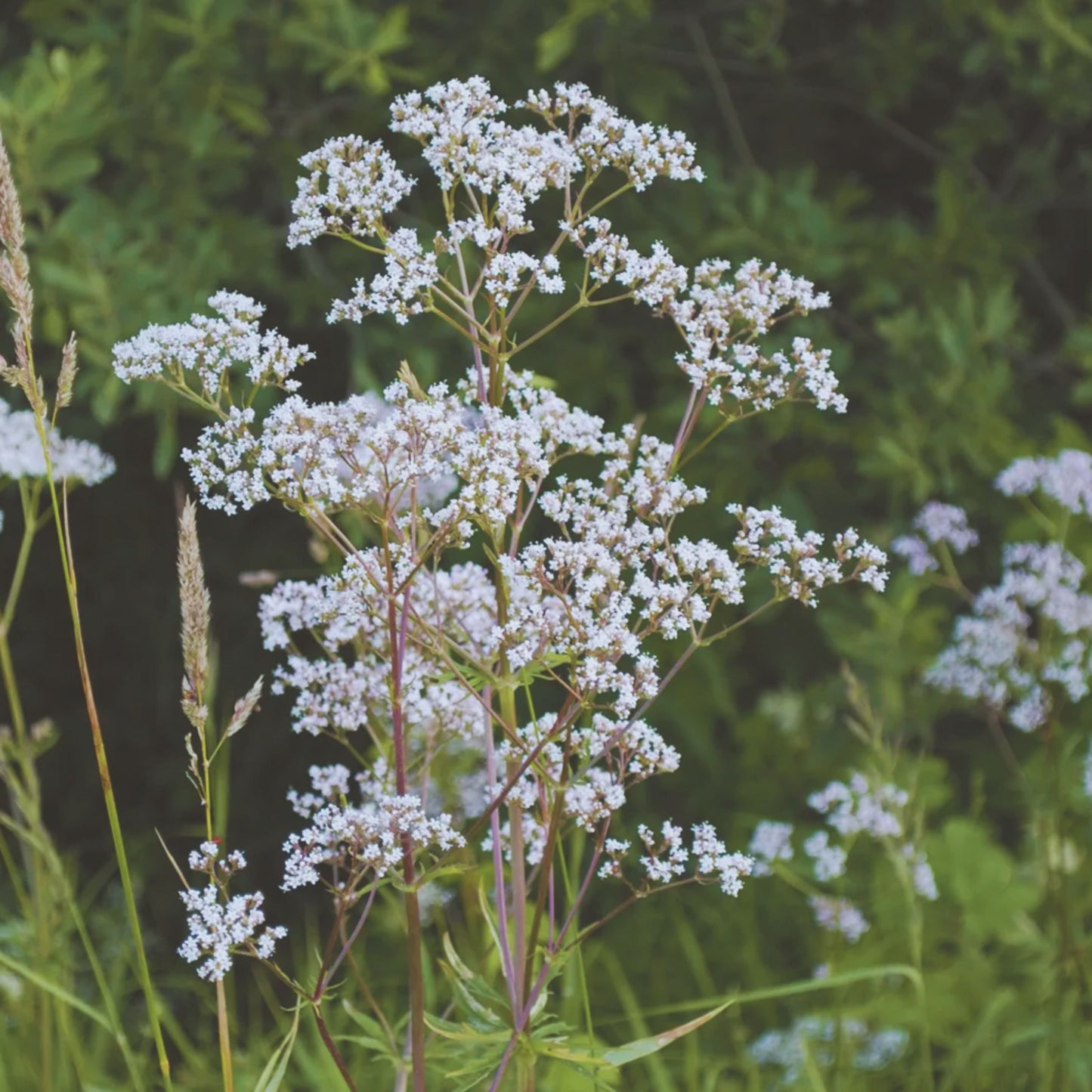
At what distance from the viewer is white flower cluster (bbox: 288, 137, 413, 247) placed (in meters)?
1.62

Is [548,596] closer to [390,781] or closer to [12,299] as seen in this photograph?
[390,781]

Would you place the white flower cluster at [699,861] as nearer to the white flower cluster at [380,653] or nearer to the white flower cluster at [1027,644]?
the white flower cluster at [380,653]

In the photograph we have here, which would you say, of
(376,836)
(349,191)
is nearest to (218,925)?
(376,836)

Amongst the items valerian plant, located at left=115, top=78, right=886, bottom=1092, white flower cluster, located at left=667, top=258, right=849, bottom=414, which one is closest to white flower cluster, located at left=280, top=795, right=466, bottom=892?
valerian plant, located at left=115, top=78, right=886, bottom=1092

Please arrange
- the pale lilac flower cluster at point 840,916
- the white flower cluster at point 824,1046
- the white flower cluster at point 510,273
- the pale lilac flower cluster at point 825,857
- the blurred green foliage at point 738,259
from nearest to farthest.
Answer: the white flower cluster at point 510,273
the pale lilac flower cluster at point 840,916
the pale lilac flower cluster at point 825,857
the white flower cluster at point 824,1046
the blurred green foliage at point 738,259

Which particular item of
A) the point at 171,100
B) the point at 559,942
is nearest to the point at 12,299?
the point at 559,942

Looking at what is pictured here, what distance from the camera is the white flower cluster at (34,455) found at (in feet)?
8.55

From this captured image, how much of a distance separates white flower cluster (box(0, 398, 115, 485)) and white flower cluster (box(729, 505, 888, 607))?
1.45m

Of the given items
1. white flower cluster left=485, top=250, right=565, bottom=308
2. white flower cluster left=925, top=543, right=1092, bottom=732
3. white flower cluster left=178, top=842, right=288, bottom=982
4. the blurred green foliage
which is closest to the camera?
white flower cluster left=178, top=842, right=288, bottom=982

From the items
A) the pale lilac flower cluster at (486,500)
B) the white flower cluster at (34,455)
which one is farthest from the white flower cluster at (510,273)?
the white flower cluster at (34,455)

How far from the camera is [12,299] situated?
1447mm

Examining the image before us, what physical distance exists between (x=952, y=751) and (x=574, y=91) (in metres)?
3.01

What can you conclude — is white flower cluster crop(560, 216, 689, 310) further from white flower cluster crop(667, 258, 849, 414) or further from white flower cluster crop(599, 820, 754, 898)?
white flower cluster crop(599, 820, 754, 898)

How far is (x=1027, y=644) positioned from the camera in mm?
2918
